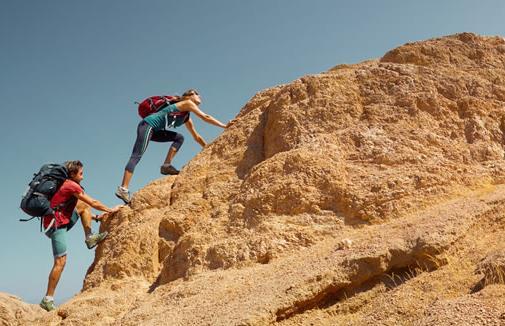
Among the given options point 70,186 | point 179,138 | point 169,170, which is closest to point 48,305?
point 70,186

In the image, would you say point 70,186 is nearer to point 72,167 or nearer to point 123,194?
point 72,167

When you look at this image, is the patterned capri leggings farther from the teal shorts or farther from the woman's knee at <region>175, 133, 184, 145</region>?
the teal shorts

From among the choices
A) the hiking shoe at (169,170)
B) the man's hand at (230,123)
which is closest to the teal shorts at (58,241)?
the hiking shoe at (169,170)

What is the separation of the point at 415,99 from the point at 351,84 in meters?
1.33

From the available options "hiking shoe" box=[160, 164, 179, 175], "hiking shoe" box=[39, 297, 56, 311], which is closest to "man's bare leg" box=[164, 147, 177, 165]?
"hiking shoe" box=[160, 164, 179, 175]

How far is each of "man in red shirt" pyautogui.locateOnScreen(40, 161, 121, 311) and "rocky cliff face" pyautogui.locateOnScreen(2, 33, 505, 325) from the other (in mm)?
560

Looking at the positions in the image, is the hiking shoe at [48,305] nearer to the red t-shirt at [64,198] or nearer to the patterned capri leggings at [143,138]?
the red t-shirt at [64,198]

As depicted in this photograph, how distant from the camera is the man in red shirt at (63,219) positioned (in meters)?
9.08

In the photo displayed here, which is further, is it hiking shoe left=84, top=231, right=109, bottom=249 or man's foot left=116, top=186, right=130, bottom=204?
man's foot left=116, top=186, right=130, bottom=204

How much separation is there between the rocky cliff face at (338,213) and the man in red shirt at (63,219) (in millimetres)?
560

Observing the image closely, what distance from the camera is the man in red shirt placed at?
9.08 meters

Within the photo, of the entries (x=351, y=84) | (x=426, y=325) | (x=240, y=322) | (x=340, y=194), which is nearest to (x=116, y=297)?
(x=240, y=322)

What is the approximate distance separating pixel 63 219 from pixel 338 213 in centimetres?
539

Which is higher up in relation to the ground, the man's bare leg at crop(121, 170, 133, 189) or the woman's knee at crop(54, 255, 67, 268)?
the man's bare leg at crop(121, 170, 133, 189)
